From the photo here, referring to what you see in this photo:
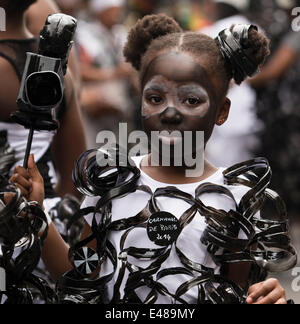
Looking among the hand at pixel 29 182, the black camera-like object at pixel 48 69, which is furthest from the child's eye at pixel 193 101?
the hand at pixel 29 182

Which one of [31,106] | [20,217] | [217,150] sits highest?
[31,106]

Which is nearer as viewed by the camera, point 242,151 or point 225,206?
point 225,206

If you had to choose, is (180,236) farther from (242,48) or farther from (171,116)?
(242,48)

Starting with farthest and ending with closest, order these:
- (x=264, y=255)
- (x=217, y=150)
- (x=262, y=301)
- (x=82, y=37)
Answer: (x=82, y=37), (x=217, y=150), (x=264, y=255), (x=262, y=301)

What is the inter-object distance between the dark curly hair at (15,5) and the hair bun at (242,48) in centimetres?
81

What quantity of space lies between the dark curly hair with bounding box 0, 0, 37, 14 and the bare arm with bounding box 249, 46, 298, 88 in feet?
11.1

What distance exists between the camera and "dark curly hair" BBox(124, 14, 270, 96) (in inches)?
98.7

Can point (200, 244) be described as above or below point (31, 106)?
below

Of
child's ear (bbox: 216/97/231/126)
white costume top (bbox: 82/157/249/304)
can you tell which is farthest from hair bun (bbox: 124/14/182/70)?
white costume top (bbox: 82/157/249/304)

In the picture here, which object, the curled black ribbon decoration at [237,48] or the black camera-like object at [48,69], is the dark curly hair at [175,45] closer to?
the curled black ribbon decoration at [237,48]
